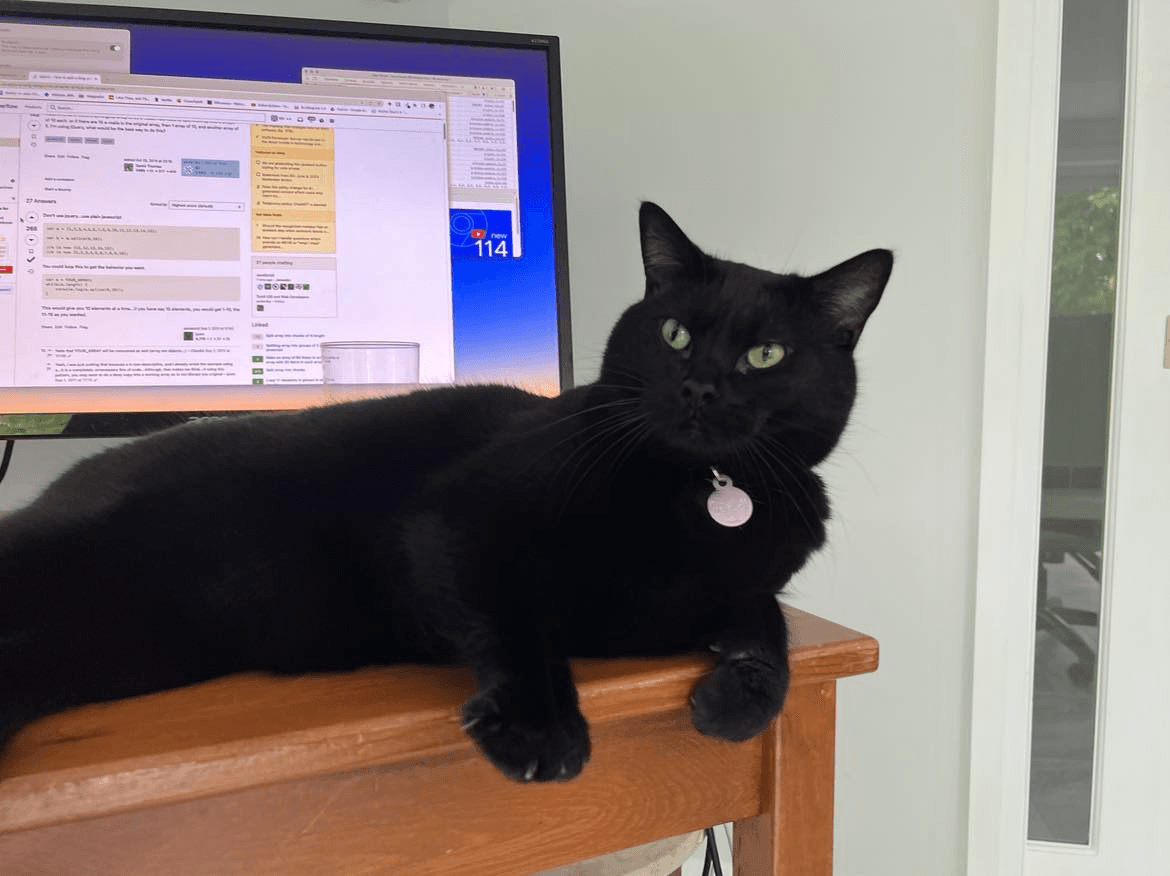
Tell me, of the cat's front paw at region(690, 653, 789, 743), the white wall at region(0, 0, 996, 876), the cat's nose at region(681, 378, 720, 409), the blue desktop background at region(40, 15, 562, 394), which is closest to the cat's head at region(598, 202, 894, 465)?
the cat's nose at region(681, 378, 720, 409)

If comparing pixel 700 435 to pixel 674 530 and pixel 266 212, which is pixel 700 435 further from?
pixel 266 212

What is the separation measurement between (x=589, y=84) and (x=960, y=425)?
0.76m

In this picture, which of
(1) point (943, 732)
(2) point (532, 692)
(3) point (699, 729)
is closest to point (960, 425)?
(1) point (943, 732)

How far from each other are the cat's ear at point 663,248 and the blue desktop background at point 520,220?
12.5 inches

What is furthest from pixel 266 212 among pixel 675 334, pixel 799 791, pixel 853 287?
pixel 799 791

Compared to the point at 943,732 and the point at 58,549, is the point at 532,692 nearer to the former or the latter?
the point at 58,549

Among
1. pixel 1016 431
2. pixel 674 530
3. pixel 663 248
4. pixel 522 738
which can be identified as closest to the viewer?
pixel 522 738

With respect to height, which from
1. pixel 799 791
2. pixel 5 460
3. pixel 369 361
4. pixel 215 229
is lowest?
pixel 799 791

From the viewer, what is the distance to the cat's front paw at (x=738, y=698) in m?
0.51

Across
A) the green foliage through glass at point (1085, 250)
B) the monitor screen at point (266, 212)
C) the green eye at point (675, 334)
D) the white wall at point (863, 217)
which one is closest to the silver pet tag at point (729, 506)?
the green eye at point (675, 334)

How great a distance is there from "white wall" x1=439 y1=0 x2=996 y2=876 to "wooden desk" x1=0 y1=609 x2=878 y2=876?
0.67 metres

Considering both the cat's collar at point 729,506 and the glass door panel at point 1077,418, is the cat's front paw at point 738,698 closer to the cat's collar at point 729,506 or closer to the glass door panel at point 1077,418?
the cat's collar at point 729,506

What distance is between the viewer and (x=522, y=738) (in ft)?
1.46

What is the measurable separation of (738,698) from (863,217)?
3.01ft
